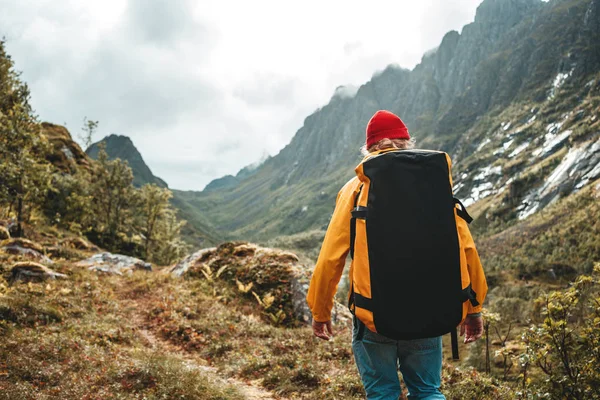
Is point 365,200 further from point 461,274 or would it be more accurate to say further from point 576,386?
point 576,386

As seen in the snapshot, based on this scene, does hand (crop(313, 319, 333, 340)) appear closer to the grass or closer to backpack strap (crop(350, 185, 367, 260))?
backpack strap (crop(350, 185, 367, 260))

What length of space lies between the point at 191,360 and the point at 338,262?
6.85 m

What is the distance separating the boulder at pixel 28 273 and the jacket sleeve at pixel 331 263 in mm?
13176

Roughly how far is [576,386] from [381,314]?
132 inches

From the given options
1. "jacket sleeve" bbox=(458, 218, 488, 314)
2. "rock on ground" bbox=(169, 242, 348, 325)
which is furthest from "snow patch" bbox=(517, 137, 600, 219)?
"jacket sleeve" bbox=(458, 218, 488, 314)

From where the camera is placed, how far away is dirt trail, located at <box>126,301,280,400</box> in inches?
246

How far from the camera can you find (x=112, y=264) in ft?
65.0

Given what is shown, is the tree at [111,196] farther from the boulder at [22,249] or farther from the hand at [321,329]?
the hand at [321,329]

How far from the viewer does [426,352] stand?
2.90 m

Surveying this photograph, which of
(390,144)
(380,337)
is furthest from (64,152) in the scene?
(380,337)

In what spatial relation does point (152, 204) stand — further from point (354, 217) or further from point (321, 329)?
point (354, 217)

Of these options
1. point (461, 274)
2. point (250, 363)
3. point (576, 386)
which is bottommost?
point (250, 363)

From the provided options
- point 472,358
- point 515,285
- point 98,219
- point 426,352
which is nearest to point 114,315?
point 426,352

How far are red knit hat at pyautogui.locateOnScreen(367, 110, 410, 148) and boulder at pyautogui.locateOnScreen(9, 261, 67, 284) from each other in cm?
1372
